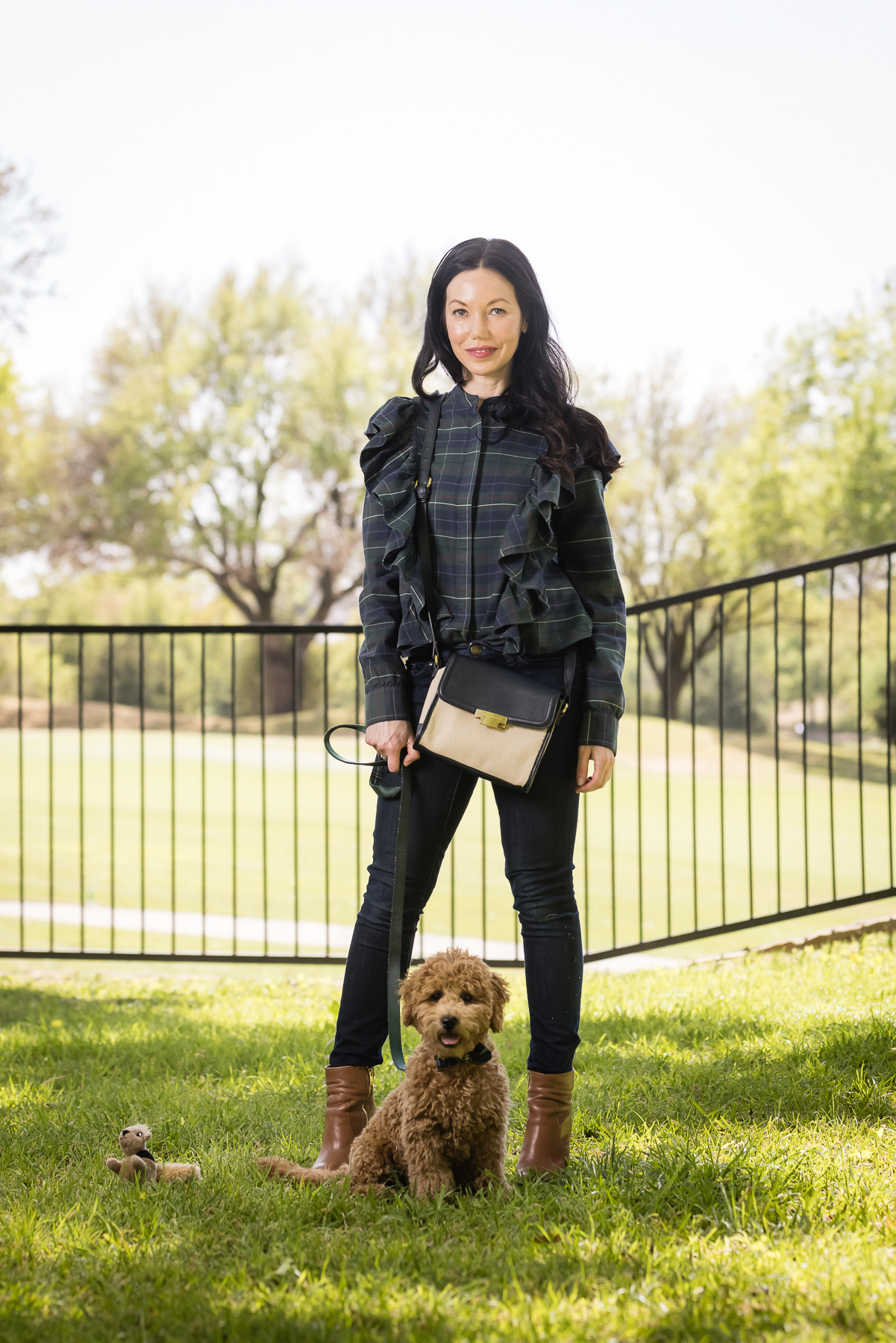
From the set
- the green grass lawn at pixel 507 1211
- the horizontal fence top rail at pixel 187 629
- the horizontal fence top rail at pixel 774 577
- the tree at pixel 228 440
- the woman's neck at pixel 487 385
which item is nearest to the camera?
the green grass lawn at pixel 507 1211

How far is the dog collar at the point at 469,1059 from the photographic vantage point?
6.13ft

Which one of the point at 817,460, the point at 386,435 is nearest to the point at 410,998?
the point at 386,435

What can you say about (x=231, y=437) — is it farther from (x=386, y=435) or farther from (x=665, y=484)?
(x=386, y=435)

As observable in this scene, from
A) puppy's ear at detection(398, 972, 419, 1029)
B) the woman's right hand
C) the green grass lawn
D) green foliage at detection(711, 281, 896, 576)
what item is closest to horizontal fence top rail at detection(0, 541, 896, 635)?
the green grass lawn

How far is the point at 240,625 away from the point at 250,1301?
328 centimetres

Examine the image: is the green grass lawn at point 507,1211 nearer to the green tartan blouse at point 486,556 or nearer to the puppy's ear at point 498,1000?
the puppy's ear at point 498,1000

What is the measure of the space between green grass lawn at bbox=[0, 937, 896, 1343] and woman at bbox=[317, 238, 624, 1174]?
27 cm

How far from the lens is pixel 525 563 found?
204cm

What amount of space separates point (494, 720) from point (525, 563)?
1.09 feet

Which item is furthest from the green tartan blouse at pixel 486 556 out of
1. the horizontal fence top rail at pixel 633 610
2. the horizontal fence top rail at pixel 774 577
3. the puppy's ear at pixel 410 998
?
the horizontal fence top rail at pixel 774 577

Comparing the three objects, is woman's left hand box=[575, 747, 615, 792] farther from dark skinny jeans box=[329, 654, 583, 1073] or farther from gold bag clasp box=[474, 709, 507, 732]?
gold bag clasp box=[474, 709, 507, 732]

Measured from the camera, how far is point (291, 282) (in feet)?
92.2

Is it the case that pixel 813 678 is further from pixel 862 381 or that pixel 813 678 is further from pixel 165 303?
pixel 165 303

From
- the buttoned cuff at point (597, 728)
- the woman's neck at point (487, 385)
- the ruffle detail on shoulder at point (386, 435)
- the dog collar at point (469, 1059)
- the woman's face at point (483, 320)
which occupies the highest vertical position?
the woman's face at point (483, 320)
